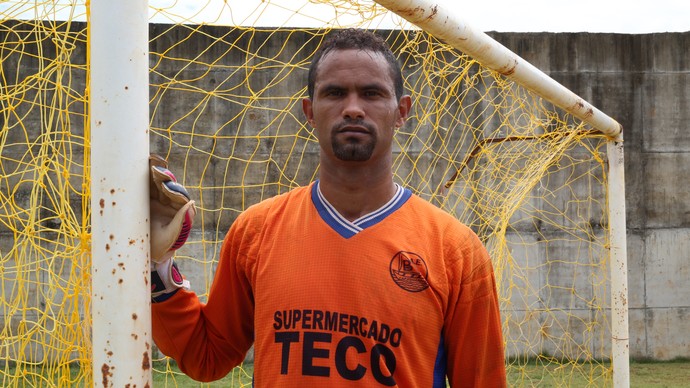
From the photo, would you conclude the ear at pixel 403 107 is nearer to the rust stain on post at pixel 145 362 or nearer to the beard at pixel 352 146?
the beard at pixel 352 146

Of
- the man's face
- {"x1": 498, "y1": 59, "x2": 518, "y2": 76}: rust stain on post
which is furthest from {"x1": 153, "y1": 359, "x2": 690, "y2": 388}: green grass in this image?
the man's face

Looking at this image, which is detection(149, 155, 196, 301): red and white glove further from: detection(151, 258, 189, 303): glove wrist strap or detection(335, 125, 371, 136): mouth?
detection(335, 125, 371, 136): mouth

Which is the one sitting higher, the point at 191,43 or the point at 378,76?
the point at 191,43

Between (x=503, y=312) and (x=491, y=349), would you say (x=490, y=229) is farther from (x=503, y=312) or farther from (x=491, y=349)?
(x=491, y=349)

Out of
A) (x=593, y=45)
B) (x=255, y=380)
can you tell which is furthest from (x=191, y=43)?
(x=255, y=380)

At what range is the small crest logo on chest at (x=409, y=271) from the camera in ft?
4.52

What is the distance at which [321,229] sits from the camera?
1.43 metres

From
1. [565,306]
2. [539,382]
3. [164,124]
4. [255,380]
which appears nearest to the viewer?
[255,380]

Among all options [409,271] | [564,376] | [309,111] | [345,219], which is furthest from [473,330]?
[564,376]

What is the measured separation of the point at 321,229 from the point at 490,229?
11.7 ft

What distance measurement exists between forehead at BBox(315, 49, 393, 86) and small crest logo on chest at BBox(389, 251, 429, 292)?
0.35 meters

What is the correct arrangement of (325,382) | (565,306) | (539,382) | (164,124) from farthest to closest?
(565,306) → (539,382) → (164,124) → (325,382)

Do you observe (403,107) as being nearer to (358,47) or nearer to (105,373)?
(358,47)

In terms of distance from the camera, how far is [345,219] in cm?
144
